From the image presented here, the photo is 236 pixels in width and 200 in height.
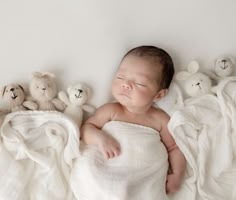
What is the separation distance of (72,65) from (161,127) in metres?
0.42

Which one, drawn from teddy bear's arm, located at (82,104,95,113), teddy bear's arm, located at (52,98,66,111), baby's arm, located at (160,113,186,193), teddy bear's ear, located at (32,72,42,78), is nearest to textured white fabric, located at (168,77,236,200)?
baby's arm, located at (160,113,186,193)

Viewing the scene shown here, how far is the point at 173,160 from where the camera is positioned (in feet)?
4.65

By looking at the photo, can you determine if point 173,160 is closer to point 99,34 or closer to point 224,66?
point 224,66

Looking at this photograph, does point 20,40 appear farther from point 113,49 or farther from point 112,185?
point 112,185

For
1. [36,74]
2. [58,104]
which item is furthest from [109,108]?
[36,74]

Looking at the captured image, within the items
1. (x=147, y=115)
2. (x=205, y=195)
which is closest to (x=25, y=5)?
(x=147, y=115)

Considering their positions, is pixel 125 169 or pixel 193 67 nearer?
pixel 125 169

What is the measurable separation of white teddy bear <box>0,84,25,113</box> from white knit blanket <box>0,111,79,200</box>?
5cm

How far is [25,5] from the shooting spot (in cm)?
143

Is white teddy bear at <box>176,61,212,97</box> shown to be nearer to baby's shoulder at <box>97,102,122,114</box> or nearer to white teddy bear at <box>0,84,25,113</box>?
baby's shoulder at <box>97,102,122,114</box>

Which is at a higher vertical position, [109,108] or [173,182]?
[109,108]

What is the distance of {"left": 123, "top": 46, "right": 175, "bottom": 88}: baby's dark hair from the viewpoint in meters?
1.38

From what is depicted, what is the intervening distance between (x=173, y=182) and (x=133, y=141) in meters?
0.21

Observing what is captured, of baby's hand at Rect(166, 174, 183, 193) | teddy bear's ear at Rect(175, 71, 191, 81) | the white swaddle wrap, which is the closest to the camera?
the white swaddle wrap
